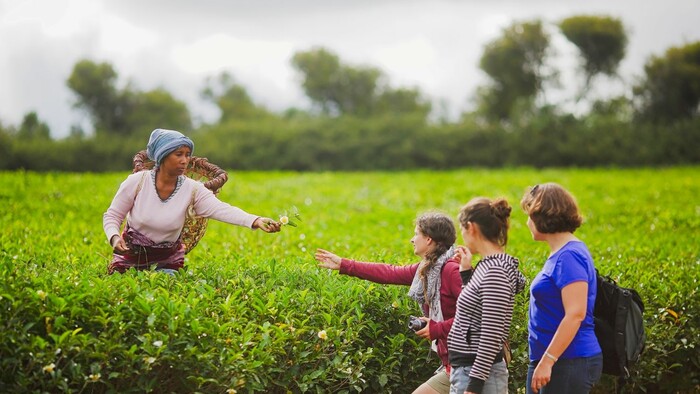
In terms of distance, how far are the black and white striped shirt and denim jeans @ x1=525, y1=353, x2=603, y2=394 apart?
14.0 inches

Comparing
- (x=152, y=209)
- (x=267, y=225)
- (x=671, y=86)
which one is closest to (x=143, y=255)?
(x=152, y=209)

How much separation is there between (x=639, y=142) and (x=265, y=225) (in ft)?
83.4

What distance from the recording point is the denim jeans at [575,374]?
3998mm

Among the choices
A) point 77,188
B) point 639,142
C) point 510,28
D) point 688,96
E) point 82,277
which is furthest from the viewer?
point 510,28

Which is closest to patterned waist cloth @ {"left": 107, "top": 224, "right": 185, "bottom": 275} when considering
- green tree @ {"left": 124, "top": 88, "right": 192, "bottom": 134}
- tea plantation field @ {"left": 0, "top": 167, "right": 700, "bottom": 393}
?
tea plantation field @ {"left": 0, "top": 167, "right": 700, "bottom": 393}

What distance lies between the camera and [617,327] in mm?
4164

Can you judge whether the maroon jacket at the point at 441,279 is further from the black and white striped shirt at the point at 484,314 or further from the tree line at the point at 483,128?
the tree line at the point at 483,128

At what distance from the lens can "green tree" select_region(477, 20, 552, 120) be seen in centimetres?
3556

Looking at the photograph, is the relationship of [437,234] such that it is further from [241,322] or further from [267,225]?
[241,322]

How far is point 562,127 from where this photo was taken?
95.9 ft

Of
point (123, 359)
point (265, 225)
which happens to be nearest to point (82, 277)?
point (123, 359)

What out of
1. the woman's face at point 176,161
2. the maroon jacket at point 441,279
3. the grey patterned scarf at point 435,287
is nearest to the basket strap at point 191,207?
the woman's face at point 176,161

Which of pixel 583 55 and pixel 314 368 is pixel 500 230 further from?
pixel 583 55

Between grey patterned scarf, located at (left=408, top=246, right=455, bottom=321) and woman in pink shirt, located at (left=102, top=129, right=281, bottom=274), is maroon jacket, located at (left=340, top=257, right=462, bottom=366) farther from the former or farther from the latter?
woman in pink shirt, located at (left=102, top=129, right=281, bottom=274)
